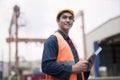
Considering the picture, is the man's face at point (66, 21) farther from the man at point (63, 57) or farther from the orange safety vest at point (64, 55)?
the orange safety vest at point (64, 55)

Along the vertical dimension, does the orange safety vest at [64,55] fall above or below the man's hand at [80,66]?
above

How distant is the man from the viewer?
8.34 ft

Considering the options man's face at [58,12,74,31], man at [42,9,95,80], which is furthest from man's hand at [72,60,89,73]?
man's face at [58,12,74,31]

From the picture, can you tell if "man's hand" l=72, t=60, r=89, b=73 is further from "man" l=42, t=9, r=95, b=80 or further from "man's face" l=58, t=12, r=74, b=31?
"man's face" l=58, t=12, r=74, b=31

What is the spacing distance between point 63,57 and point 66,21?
0.33 m

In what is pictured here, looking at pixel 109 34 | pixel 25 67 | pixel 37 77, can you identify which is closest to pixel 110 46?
pixel 109 34

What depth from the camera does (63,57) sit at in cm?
261

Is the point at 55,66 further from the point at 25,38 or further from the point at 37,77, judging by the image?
the point at 25,38

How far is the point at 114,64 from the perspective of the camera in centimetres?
3409

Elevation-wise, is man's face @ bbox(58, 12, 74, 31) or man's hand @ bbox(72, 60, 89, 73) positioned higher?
man's face @ bbox(58, 12, 74, 31)

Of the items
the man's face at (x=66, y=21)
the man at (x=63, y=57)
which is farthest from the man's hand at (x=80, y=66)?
the man's face at (x=66, y=21)

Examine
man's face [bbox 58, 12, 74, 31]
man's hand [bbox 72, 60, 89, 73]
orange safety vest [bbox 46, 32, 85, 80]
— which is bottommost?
man's hand [bbox 72, 60, 89, 73]

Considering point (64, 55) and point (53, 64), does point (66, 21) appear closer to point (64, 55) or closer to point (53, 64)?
point (64, 55)

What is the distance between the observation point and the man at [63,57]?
2.54 m
